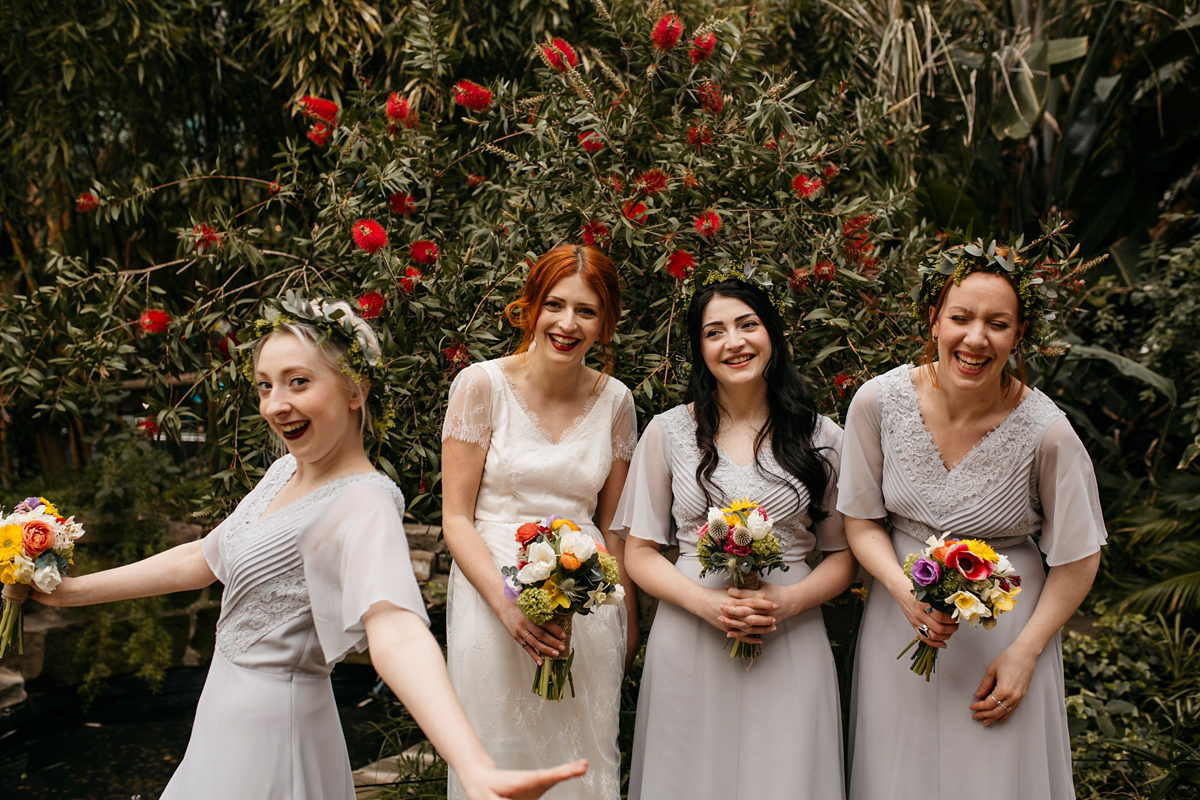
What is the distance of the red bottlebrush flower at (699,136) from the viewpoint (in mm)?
3307

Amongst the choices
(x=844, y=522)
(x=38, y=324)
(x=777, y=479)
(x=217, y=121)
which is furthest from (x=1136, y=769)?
(x=217, y=121)

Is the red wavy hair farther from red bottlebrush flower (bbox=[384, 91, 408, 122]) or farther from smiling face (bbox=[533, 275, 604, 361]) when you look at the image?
red bottlebrush flower (bbox=[384, 91, 408, 122])

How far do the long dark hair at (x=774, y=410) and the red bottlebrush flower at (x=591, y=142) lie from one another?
98 centimetres

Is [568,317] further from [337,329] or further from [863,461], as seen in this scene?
[863,461]

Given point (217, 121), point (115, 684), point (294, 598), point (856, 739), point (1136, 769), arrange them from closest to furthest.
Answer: point (294, 598), point (856, 739), point (1136, 769), point (115, 684), point (217, 121)

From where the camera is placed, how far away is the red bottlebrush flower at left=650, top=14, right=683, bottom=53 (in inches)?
131

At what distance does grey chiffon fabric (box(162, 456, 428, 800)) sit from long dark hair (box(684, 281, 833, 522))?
114 cm

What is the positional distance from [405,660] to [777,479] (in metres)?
1.36

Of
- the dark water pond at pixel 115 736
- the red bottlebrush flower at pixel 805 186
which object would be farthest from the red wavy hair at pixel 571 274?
the dark water pond at pixel 115 736

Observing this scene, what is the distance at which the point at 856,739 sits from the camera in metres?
2.43

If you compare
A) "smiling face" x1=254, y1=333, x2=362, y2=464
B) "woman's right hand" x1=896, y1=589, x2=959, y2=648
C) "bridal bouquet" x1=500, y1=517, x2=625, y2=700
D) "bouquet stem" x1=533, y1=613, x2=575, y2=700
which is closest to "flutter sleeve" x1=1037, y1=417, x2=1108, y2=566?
"woman's right hand" x1=896, y1=589, x2=959, y2=648

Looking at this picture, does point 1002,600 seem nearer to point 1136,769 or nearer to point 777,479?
point 777,479

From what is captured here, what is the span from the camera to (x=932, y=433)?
2.36m

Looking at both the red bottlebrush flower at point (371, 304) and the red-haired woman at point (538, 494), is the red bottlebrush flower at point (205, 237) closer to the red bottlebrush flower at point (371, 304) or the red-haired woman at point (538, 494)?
the red bottlebrush flower at point (371, 304)
